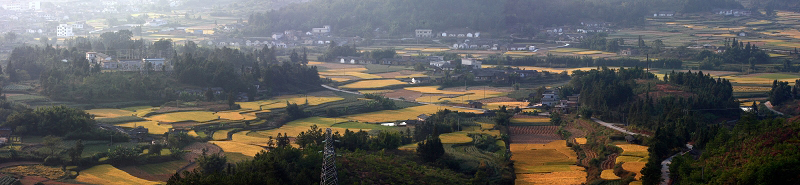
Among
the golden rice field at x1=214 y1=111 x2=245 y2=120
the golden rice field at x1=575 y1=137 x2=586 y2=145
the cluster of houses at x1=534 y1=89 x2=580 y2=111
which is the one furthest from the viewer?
the cluster of houses at x1=534 y1=89 x2=580 y2=111

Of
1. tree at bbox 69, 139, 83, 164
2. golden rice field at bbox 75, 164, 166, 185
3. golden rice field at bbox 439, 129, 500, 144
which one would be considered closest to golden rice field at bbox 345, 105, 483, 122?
→ golden rice field at bbox 439, 129, 500, 144

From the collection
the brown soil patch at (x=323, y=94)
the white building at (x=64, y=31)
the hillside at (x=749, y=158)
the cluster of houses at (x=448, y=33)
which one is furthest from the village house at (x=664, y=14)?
the hillside at (x=749, y=158)

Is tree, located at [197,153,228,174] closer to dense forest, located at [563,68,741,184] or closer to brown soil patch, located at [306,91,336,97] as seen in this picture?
dense forest, located at [563,68,741,184]

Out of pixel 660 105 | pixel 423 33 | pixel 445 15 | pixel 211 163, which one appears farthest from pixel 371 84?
pixel 445 15

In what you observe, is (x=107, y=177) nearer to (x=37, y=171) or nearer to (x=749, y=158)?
(x=37, y=171)

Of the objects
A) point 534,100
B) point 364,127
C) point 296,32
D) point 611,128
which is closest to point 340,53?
point 296,32

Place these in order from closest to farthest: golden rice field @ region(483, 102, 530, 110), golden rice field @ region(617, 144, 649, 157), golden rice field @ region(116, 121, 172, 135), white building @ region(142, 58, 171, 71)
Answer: golden rice field @ region(617, 144, 649, 157) < golden rice field @ region(116, 121, 172, 135) < golden rice field @ region(483, 102, 530, 110) < white building @ region(142, 58, 171, 71)

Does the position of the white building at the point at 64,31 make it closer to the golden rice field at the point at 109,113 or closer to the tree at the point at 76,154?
the golden rice field at the point at 109,113
